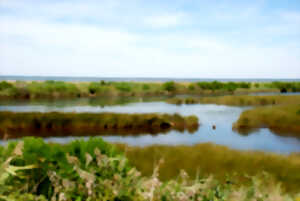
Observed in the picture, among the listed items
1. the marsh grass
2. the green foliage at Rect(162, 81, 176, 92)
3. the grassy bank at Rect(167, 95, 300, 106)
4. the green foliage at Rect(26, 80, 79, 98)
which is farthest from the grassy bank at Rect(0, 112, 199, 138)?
the green foliage at Rect(162, 81, 176, 92)

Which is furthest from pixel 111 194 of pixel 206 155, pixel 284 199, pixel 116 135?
pixel 116 135

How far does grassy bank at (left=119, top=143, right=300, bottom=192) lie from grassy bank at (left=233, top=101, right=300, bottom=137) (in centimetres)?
1227

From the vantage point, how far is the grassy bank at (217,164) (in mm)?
8977

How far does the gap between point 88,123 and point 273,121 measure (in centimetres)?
1644

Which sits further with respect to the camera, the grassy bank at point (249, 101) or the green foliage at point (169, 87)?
the green foliage at point (169, 87)

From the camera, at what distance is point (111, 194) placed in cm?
287

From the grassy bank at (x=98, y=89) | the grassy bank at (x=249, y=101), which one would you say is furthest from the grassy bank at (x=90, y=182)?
the grassy bank at (x=98, y=89)

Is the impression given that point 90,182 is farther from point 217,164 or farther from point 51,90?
point 51,90

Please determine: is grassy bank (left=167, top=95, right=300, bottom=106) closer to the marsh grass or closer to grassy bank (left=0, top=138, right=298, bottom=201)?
the marsh grass

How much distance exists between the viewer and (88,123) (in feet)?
76.8

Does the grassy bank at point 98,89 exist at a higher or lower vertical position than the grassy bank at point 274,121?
higher

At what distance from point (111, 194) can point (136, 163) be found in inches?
282

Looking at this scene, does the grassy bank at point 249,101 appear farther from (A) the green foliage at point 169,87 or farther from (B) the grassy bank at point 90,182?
(B) the grassy bank at point 90,182

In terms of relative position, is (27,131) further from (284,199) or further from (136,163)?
(284,199)
